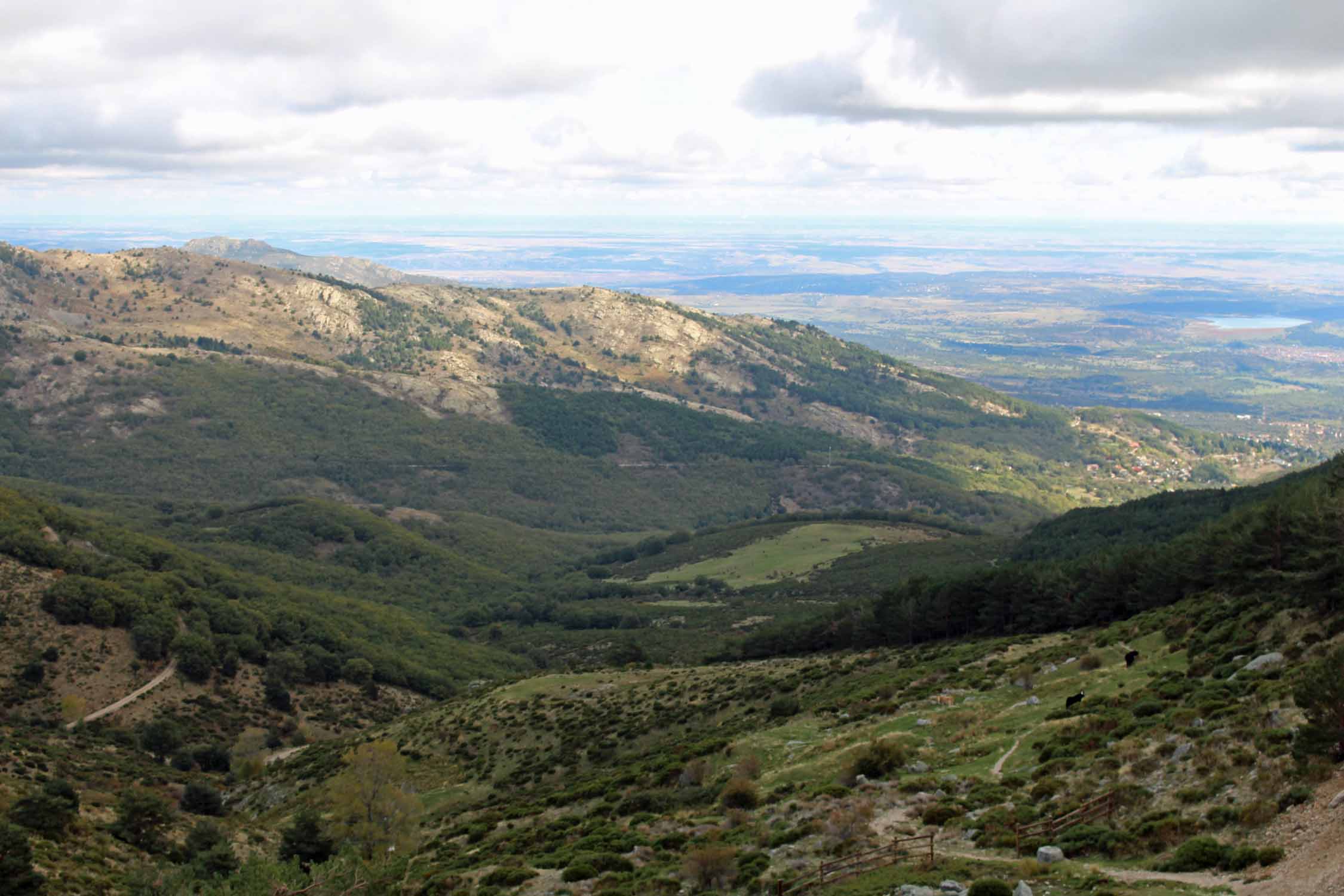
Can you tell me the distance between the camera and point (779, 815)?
114 ft

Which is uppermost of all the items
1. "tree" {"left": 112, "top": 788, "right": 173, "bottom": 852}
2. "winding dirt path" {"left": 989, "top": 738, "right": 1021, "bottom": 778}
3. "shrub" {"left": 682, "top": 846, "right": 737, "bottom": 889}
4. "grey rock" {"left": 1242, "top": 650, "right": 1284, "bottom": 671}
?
"grey rock" {"left": 1242, "top": 650, "right": 1284, "bottom": 671}

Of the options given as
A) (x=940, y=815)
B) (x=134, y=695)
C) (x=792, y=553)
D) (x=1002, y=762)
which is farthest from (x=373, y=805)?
(x=792, y=553)

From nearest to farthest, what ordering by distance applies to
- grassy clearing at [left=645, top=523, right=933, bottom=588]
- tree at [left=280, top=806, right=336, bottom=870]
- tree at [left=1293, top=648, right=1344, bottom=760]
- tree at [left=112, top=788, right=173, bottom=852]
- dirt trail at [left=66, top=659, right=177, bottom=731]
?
tree at [left=1293, top=648, right=1344, bottom=760]
tree at [left=112, top=788, right=173, bottom=852]
tree at [left=280, top=806, right=336, bottom=870]
dirt trail at [left=66, top=659, right=177, bottom=731]
grassy clearing at [left=645, top=523, right=933, bottom=588]

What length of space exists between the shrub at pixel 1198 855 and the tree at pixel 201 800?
52.2 m

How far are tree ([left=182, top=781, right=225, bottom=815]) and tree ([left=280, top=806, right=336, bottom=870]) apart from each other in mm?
14036

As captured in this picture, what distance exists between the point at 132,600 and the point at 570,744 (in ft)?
160

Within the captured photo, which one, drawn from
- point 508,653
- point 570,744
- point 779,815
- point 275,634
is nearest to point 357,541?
point 508,653

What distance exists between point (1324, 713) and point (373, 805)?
129 ft

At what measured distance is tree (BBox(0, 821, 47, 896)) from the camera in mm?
34531

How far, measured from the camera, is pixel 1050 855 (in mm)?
25094

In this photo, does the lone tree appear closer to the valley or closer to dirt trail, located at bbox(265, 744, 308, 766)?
the valley

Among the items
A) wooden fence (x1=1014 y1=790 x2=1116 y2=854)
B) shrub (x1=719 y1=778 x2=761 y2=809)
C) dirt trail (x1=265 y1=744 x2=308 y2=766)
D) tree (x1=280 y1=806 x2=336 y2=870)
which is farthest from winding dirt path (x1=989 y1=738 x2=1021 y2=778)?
dirt trail (x1=265 y1=744 x2=308 y2=766)

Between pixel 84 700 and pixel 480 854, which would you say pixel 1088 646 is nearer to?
pixel 480 854

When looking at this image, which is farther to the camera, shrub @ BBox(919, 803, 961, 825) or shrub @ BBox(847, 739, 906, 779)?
shrub @ BBox(847, 739, 906, 779)
